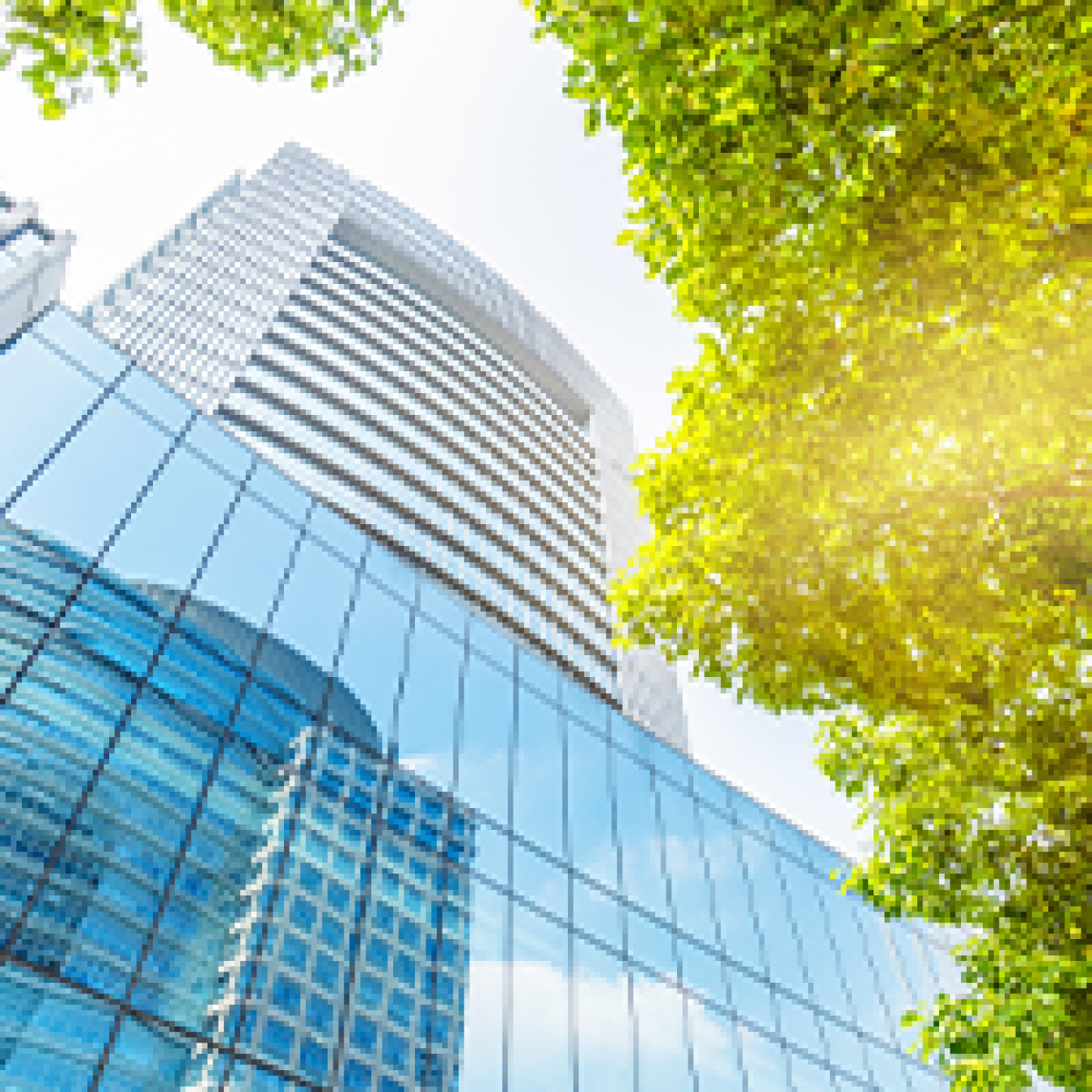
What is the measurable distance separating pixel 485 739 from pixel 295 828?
15.0 feet

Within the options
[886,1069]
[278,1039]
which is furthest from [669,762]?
[278,1039]

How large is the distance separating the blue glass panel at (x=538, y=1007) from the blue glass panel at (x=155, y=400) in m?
9.26

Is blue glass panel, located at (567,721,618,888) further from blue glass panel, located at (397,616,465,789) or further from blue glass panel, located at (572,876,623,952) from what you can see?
blue glass panel, located at (397,616,465,789)

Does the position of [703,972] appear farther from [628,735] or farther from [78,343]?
[78,343]

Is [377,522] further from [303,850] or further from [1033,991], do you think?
[1033,991]

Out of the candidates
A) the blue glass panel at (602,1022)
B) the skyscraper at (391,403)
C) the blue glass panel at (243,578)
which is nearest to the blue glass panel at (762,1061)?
the blue glass panel at (602,1022)

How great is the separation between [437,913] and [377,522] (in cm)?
2281

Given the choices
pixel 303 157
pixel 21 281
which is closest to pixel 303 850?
pixel 21 281

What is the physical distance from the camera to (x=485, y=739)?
1386 centimetres

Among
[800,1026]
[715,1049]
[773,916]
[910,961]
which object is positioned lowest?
[715,1049]

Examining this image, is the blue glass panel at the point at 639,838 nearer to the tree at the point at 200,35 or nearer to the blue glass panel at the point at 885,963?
the blue glass panel at the point at 885,963

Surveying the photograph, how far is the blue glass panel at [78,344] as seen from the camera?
445 inches

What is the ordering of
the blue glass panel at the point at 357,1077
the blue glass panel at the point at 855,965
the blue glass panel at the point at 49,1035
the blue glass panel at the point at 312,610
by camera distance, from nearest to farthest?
the blue glass panel at the point at 49,1035
the blue glass panel at the point at 357,1077
the blue glass panel at the point at 312,610
the blue glass panel at the point at 855,965

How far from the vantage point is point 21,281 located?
11.4m
